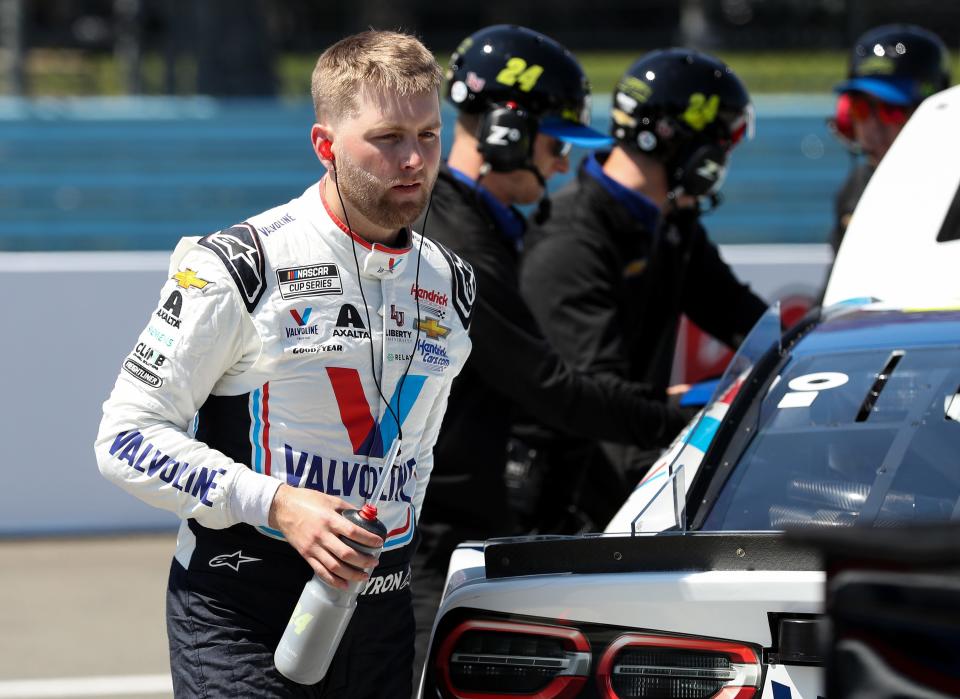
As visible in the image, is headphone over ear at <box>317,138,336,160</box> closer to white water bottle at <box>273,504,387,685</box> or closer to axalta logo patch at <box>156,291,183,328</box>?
axalta logo patch at <box>156,291,183,328</box>

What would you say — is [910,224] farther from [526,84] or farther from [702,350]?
[702,350]

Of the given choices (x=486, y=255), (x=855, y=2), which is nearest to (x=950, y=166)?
(x=486, y=255)

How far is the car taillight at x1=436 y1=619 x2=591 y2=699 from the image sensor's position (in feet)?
8.11

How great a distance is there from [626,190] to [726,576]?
2272mm

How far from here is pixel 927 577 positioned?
1515mm

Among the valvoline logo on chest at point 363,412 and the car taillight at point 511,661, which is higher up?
the valvoline logo on chest at point 363,412

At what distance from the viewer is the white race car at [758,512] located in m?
2.34

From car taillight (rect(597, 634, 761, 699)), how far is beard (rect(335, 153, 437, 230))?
0.81m

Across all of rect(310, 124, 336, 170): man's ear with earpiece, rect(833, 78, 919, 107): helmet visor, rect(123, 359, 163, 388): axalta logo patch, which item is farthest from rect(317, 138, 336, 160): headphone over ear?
rect(833, 78, 919, 107): helmet visor

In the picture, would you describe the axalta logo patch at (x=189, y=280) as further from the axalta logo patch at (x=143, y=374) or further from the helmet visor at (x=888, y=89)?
the helmet visor at (x=888, y=89)

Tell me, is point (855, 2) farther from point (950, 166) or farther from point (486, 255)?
point (486, 255)

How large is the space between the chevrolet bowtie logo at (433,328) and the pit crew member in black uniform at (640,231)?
1.38 metres

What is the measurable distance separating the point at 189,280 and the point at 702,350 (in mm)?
3900

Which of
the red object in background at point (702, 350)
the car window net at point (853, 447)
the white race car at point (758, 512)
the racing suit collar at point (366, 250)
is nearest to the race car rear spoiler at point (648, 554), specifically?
the white race car at point (758, 512)
